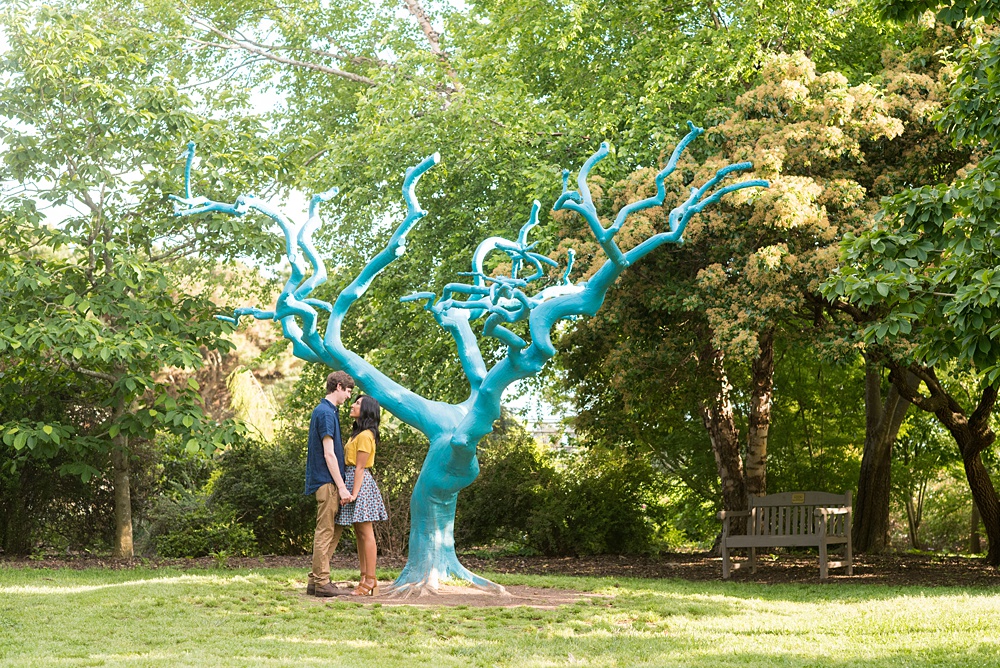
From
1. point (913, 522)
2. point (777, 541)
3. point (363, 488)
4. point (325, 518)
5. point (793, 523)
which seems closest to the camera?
point (325, 518)

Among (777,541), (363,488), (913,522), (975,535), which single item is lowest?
(975,535)

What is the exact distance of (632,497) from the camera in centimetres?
1634

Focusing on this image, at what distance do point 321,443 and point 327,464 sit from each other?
0.60 ft

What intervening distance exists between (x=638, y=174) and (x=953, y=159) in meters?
3.54

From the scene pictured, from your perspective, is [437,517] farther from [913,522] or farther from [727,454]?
[913,522]

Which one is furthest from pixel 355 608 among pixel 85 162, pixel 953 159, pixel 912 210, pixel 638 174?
pixel 953 159

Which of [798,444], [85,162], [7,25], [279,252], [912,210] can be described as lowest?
[798,444]

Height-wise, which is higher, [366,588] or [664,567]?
[366,588]

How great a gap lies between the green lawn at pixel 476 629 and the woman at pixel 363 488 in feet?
2.07

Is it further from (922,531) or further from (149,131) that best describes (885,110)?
(922,531)

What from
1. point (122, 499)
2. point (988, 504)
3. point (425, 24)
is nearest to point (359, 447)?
point (122, 499)

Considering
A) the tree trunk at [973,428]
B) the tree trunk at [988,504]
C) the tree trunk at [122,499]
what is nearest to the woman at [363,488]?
the tree trunk at [122,499]

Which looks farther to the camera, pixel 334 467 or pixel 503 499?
pixel 503 499

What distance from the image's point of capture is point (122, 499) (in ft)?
43.2
